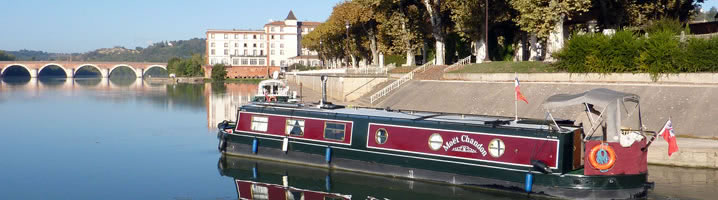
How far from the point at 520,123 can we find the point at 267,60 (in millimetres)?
169046

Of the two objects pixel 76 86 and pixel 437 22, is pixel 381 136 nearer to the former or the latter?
pixel 437 22

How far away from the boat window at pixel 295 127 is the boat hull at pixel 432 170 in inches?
14.3

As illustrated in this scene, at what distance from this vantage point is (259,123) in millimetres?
27391

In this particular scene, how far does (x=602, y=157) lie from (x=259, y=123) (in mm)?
12835

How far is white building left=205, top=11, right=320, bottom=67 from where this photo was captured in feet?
619

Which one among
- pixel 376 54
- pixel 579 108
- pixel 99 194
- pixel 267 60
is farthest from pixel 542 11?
pixel 267 60

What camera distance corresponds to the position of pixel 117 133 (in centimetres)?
4081

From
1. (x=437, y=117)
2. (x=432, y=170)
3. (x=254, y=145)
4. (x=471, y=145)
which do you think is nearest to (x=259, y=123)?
(x=254, y=145)

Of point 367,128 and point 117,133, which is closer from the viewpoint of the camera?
point 367,128

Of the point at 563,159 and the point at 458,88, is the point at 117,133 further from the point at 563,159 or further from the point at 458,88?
the point at 563,159

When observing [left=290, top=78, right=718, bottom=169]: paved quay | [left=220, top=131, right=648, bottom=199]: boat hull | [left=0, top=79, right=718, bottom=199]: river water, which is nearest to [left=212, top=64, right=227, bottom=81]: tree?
[left=290, top=78, right=718, bottom=169]: paved quay

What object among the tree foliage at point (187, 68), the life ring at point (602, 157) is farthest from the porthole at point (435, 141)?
the tree foliage at point (187, 68)

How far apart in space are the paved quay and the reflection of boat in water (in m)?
7.86

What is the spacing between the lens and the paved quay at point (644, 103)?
25420 millimetres
